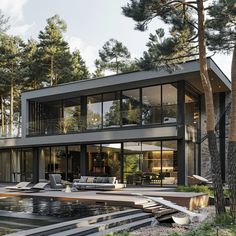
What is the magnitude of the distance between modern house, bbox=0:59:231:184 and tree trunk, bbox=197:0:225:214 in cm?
674

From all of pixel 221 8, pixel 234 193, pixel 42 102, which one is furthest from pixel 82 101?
pixel 234 193

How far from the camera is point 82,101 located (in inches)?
960

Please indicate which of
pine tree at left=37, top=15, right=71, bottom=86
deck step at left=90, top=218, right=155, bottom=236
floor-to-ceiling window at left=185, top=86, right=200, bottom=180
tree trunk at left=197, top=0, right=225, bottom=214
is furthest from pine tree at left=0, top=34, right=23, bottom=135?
deck step at left=90, top=218, right=155, bottom=236

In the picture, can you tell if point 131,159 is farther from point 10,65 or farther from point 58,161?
point 10,65

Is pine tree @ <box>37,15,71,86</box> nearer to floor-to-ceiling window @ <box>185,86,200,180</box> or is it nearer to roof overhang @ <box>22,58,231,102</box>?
roof overhang @ <box>22,58,231,102</box>

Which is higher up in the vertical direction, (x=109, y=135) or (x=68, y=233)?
(x=109, y=135)

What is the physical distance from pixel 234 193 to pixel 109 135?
1153 centimetres

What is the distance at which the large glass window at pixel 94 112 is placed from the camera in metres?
22.6

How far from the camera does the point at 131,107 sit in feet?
71.6

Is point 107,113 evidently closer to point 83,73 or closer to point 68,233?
point 68,233

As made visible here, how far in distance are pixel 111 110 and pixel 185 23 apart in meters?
10.5

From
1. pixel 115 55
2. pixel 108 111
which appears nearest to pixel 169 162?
pixel 108 111

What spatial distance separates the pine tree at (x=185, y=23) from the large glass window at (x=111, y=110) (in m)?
8.76

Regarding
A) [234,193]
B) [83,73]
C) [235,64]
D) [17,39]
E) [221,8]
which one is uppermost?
[17,39]
